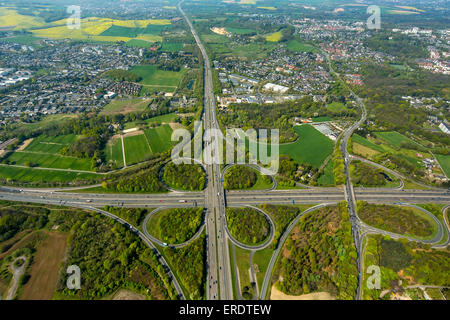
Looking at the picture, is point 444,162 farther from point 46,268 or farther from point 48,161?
point 48,161

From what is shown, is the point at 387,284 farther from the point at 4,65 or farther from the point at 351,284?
the point at 4,65

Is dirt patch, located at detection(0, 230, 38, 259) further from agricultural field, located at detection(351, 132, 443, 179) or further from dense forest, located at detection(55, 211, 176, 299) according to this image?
agricultural field, located at detection(351, 132, 443, 179)

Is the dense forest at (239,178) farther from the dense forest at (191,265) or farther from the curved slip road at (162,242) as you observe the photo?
the dense forest at (191,265)

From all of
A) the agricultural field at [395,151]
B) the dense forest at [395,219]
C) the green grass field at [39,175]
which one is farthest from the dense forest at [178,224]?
the agricultural field at [395,151]

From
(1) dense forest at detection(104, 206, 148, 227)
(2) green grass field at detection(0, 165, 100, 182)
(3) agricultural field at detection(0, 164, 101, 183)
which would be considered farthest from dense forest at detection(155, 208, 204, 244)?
(2) green grass field at detection(0, 165, 100, 182)

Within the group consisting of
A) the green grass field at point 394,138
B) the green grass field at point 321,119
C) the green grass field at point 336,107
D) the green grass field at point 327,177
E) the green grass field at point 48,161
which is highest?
the green grass field at point 336,107

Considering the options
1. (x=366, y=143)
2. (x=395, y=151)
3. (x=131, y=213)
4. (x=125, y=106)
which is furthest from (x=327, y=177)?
(x=125, y=106)

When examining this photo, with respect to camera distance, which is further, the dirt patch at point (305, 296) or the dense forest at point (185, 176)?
the dense forest at point (185, 176)
